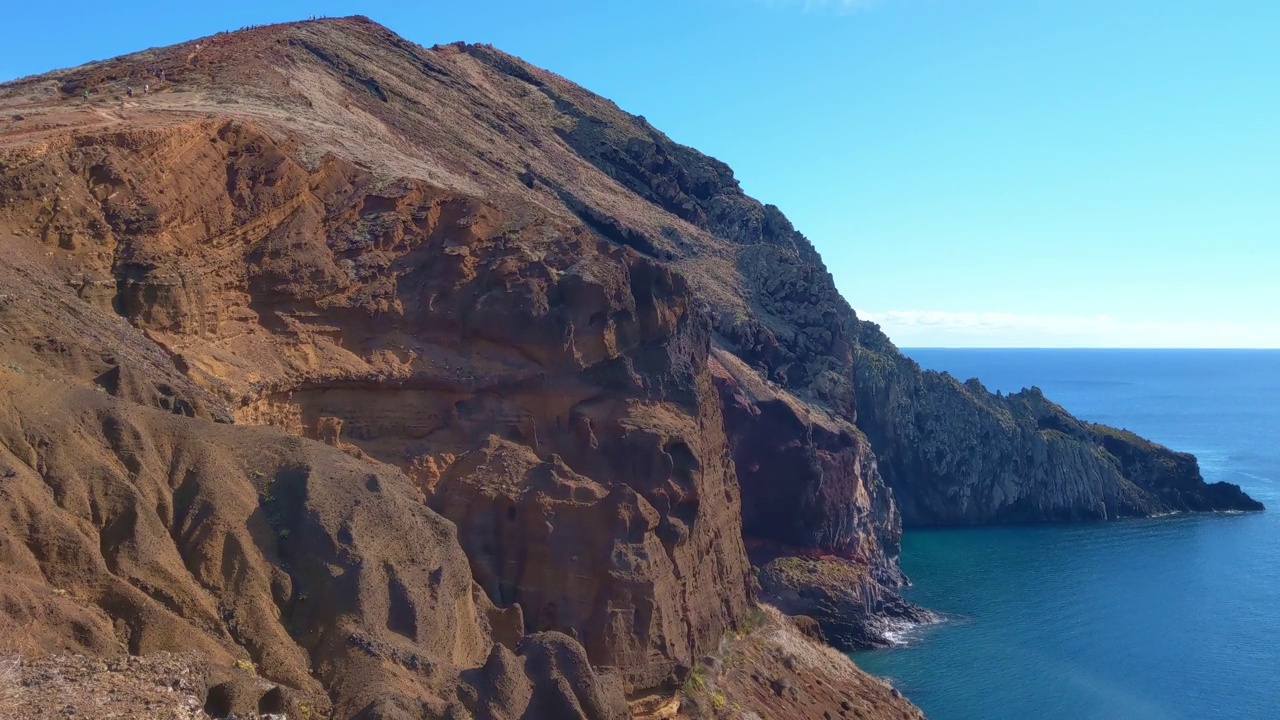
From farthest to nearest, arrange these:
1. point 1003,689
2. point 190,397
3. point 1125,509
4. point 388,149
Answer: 1. point 1125,509
2. point 1003,689
3. point 388,149
4. point 190,397

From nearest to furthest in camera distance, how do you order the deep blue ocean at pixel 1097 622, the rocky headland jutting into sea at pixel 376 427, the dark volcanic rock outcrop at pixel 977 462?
the rocky headland jutting into sea at pixel 376 427 → the deep blue ocean at pixel 1097 622 → the dark volcanic rock outcrop at pixel 977 462

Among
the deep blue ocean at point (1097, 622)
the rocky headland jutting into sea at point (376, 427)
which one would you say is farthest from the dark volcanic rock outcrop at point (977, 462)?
the rocky headland jutting into sea at point (376, 427)

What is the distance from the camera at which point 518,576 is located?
38.9 m

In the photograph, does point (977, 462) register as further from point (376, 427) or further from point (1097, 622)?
Answer: point (376, 427)

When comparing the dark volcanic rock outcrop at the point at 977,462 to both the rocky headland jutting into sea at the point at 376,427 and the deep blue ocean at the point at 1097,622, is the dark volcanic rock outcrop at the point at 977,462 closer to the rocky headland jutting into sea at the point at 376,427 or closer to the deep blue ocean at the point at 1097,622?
the deep blue ocean at the point at 1097,622

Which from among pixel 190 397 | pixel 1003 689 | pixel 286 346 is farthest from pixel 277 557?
pixel 1003 689

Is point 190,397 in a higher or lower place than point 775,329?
lower

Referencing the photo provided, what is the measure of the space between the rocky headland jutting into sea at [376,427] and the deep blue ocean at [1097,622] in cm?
608

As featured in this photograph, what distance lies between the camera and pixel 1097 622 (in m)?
69.1

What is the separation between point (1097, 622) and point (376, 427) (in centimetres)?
4995

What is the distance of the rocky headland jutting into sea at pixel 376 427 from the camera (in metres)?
24.1

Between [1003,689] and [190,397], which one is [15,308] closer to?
[190,397]

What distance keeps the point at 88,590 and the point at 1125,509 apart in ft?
331

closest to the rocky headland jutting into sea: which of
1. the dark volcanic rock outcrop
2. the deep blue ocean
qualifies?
the deep blue ocean
